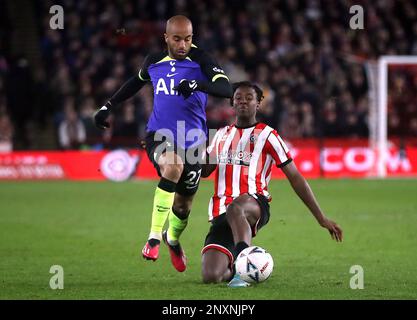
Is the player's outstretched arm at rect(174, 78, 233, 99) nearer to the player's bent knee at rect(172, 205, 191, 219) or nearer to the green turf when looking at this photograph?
the player's bent knee at rect(172, 205, 191, 219)

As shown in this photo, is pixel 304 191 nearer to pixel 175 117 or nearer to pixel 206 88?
pixel 206 88

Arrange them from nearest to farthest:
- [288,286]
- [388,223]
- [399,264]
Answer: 1. [288,286]
2. [399,264]
3. [388,223]

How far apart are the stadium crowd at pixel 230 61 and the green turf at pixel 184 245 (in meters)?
3.55

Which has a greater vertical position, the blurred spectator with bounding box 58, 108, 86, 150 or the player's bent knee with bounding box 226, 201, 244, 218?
the blurred spectator with bounding box 58, 108, 86, 150

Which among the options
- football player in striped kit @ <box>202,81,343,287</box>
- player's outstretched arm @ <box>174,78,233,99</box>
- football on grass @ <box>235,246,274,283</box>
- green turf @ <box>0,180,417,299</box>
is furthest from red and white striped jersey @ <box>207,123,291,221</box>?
green turf @ <box>0,180,417,299</box>

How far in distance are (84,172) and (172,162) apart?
14.6 m

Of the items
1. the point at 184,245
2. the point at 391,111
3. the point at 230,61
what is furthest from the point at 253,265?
the point at 230,61

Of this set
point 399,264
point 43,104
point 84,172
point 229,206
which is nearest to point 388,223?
point 399,264

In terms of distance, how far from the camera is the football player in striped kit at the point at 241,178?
799cm

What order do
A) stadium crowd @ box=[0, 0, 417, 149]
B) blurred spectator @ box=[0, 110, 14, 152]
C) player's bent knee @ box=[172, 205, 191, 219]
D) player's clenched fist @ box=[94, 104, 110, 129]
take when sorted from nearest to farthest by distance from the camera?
player's clenched fist @ box=[94, 104, 110, 129] < player's bent knee @ box=[172, 205, 191, 219] < stadium crowd @ box=[0, 0, 417, 149] < blurred spectator @ box=[0, 110, 14, 152]

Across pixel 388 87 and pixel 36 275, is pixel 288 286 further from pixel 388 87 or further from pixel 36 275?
pixel 388 87

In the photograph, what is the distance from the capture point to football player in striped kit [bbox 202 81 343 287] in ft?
26.2

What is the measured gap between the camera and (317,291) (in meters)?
7.51

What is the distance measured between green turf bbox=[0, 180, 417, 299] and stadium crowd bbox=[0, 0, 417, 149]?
3.55 meters
